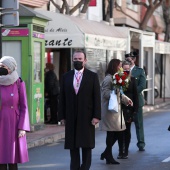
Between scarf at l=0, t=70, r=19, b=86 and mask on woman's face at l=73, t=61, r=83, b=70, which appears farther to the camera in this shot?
mask on woman's face at l=73, t=61, r=83, b=70

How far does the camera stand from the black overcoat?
10.5 m

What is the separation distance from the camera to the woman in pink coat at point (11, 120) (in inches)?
368

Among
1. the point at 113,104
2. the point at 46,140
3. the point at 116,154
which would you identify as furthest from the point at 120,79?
the point at 46,140

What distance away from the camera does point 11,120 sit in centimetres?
940

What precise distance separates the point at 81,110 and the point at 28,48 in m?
8.53

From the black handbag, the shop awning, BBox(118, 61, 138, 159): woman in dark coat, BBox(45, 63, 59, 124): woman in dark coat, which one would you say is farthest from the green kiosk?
the black handbag

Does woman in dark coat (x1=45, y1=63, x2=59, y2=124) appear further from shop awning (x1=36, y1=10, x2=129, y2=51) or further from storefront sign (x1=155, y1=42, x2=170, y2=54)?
storefront sign (x1=155, y1=42, x2=170, y2=54)

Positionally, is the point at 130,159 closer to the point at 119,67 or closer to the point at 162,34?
the point at 119,67

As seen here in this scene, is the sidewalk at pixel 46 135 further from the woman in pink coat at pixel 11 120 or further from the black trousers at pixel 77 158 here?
the woman in pink coat at pixel 11 120

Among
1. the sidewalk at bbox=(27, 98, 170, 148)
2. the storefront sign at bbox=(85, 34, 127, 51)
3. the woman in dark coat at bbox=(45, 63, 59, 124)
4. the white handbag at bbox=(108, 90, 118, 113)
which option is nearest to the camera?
the white handbag at bbox=(108, 90, 118, 113)

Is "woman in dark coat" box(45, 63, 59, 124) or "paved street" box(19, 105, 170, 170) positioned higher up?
"woman in dark coat" box(45, 63, 59, 124)

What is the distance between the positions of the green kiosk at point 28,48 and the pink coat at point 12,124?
30.4 ft

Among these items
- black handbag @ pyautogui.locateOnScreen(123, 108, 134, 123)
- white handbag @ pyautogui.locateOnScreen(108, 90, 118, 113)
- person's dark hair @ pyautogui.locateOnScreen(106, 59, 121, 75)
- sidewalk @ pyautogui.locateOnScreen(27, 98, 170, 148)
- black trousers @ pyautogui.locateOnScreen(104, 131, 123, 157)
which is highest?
person's dark hair @ pyautogui.locateOnScreen(106, 59, 121, 75)

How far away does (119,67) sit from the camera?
42.9 ft
